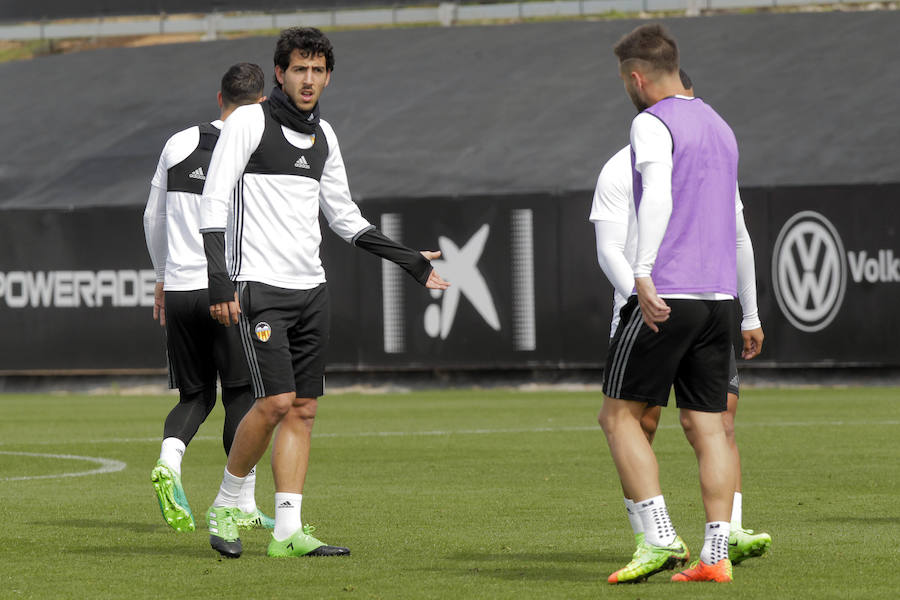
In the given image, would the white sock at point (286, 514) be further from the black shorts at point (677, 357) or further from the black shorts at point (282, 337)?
the black shorts at point (677, 357)

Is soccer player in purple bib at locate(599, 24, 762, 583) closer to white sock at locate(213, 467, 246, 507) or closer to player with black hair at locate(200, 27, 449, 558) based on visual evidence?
player with black hair at locate(200, 27, 449, 558)

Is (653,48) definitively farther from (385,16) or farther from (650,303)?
(385,16)

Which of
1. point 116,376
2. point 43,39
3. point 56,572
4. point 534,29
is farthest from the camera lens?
point 43,39

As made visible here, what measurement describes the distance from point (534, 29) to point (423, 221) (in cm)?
826

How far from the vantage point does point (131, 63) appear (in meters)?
31.8

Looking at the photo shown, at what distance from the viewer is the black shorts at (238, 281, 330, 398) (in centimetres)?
783

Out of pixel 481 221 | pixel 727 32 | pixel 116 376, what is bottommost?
pixel 116 376

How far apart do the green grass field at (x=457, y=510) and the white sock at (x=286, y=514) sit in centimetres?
16

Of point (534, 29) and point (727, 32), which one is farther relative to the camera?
point (534, 29)

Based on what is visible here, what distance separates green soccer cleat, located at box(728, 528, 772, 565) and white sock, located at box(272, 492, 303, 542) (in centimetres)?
203

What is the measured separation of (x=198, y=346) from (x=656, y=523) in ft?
11.3

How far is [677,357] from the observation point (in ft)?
22.6

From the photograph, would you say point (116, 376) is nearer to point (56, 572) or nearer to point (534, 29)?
point (534, 29)

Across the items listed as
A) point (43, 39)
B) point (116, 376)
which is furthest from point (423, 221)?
point (43, 39)
